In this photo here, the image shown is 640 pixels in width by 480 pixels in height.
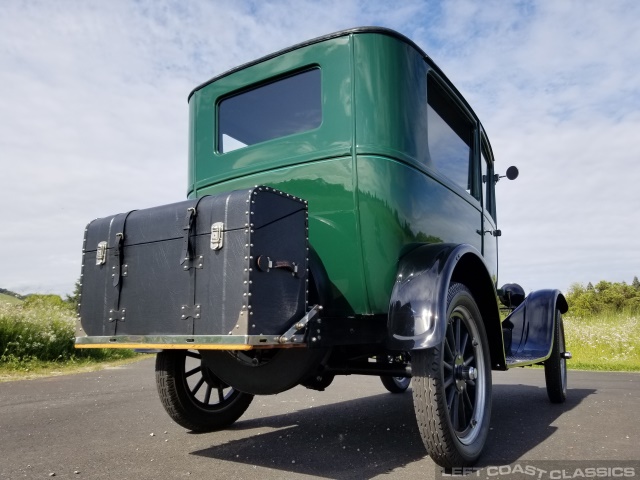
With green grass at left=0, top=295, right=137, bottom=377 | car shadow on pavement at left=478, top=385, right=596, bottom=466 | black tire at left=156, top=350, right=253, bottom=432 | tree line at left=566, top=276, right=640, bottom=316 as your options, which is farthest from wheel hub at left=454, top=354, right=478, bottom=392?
tree line at left=566, top=276, right=640, bottom=316

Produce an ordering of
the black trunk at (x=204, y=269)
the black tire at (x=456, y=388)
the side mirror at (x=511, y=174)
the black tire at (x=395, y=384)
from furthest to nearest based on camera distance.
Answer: the black tire at (x=395, y=384)
the side mirror at (x=511, y=174)
the black tire at (x=456, y=388)
the black trunk at (x=204, y=269)

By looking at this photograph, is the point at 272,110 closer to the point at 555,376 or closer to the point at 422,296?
the point at 422,296

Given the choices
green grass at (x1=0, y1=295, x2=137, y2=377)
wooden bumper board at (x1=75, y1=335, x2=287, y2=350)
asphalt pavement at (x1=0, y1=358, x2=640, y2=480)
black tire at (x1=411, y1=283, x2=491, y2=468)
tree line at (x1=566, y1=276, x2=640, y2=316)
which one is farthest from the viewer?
tree line at (x1=566, y1=276, x2=640, y2=316)

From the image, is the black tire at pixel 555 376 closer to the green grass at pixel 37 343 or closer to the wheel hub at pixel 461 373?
the wheel hub at pixel 461 373

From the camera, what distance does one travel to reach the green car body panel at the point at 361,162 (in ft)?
9.41

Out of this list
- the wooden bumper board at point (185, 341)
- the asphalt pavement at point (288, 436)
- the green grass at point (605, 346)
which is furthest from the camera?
the green grass at point (605, 346)

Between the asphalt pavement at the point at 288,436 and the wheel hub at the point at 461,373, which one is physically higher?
the wheel hub at the point at 461,373

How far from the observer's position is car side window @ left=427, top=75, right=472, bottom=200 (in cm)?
354

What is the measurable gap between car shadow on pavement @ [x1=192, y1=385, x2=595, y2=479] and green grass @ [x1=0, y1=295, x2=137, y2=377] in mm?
5839

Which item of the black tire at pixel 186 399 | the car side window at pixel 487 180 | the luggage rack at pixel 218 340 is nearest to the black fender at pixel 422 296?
the luggage rack at pixel 218 340

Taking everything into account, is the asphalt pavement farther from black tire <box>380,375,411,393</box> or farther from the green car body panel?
the green car body panel

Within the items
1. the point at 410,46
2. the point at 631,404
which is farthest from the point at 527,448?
the point at 410,46

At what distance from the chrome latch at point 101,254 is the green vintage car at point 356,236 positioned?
0.02m

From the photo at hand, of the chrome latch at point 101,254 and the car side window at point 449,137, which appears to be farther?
the car side window at point 449,137
